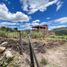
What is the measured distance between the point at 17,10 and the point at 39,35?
3.10 metres

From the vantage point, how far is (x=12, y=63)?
412 centimetres

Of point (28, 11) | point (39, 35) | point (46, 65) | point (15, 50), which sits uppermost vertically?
point (28, 11)

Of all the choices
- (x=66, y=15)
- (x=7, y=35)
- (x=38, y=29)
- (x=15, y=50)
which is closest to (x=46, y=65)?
(x=15, y=50)

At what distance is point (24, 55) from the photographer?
4.65 metres

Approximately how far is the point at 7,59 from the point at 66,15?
4.15 meters

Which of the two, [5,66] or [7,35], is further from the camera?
[7,35]

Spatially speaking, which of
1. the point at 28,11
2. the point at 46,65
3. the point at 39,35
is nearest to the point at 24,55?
the point at 46,65

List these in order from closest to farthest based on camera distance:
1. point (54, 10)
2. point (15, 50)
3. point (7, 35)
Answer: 1. point (15, 50)
2. point (54, 10)
3. point (7, 35)

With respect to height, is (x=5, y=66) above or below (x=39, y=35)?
below

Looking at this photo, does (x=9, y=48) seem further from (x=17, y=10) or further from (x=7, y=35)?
(x=7, y=35)

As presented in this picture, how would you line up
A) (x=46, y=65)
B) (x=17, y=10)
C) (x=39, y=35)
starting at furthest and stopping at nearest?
(x=39, y=35) < (x=17, y=10) < (x=46, y=65)

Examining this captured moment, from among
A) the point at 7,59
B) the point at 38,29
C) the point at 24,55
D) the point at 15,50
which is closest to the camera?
the point at 7,59

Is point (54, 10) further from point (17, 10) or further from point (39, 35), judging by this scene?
point (39, 35)

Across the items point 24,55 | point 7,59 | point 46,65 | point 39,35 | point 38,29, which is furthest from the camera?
point 38,29
